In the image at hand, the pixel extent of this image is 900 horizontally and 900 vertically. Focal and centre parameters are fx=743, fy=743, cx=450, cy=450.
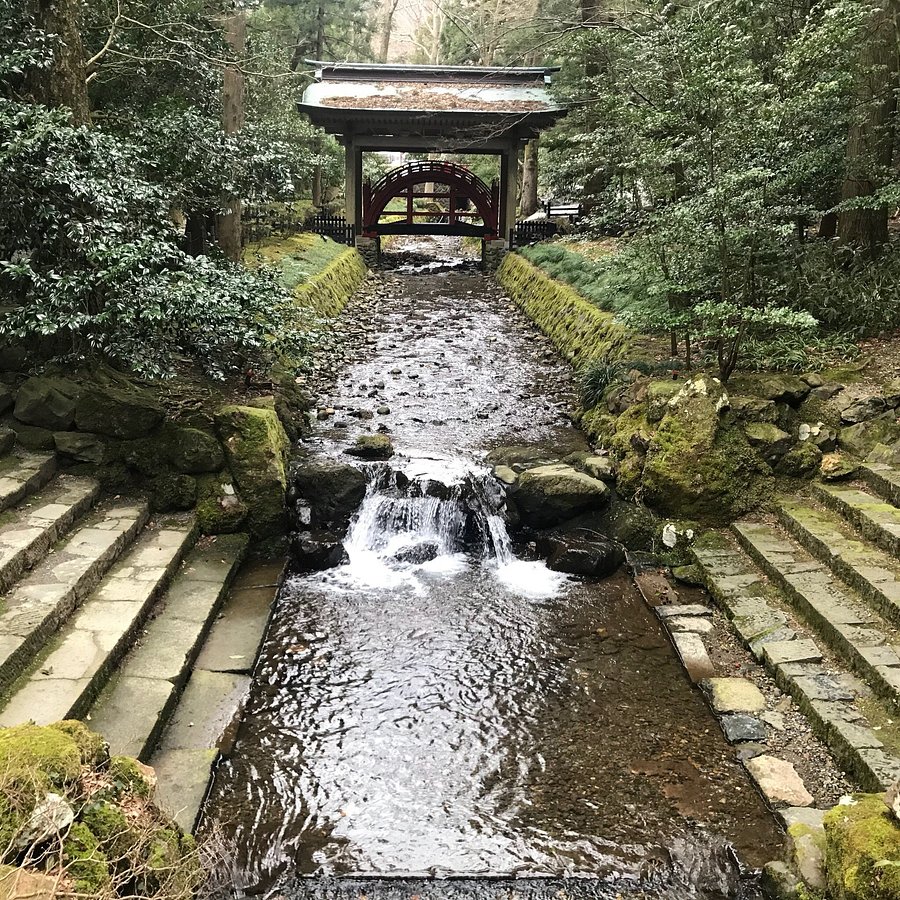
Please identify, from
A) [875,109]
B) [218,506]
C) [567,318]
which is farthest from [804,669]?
[567,318]

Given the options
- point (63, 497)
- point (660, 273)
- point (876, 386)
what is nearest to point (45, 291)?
point (63, 497)

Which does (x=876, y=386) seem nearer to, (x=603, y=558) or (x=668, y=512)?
(x=668, y=512)

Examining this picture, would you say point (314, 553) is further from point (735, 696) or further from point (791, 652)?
point (791, 652)

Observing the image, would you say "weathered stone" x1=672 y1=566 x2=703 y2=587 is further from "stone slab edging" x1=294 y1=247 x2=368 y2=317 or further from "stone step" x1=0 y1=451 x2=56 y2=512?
"stone slab edging" x1=294 y1=247 x2=368 y2=317

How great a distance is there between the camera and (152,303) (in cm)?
672

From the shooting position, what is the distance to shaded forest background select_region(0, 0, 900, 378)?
6.72m

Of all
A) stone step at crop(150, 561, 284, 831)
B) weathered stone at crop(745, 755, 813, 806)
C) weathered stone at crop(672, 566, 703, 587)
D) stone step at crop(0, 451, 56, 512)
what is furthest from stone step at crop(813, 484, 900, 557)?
stone step at crop(0, 451, 56, 512)

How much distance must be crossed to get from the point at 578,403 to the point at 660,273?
96.9 inches

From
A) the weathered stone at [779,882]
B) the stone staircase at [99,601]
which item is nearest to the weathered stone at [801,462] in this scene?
the weathered stone at [779,882]

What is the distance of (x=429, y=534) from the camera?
8.31m

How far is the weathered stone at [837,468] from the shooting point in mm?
7559

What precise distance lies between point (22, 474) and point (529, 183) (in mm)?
23730

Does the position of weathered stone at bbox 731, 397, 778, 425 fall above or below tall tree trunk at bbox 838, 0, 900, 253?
below

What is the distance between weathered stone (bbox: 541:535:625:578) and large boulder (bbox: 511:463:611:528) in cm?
48
